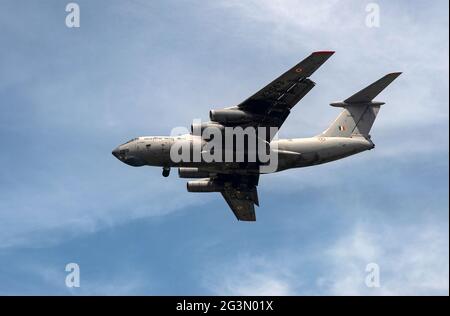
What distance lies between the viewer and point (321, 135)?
40.5 m

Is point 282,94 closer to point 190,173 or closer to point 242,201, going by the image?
point 190,173

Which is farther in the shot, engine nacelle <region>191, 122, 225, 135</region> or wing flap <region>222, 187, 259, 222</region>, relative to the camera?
wing flap <region>222, 187, 259, 222</region>

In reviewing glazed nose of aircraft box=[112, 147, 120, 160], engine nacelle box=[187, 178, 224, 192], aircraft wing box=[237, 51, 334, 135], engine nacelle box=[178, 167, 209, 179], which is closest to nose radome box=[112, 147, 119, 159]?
glazed nose of aircraft box=[112, 147, 120, 160]

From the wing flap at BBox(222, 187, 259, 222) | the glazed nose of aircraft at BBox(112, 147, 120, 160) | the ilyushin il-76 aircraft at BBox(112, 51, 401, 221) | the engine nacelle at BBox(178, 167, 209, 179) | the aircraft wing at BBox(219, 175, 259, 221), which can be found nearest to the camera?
the ilyushin il-76 aircraft at BBox(112, 51, 401, 221)

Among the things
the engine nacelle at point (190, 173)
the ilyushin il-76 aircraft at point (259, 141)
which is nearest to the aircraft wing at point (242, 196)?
the engine nacelle at point (190, 173)

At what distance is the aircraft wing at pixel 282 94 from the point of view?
35484mm

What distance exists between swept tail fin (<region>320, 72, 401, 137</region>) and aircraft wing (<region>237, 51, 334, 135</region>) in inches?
130

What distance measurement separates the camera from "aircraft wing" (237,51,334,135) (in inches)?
1397

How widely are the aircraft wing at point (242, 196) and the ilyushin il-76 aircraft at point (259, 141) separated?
5.66ft

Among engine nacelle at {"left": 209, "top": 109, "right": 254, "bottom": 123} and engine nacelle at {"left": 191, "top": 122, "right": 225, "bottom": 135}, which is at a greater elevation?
engine nacelle at {"left": 209, "top": 109, "right": 254, "bottom": 123}

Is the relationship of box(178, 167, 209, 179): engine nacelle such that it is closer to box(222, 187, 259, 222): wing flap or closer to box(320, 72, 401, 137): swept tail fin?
box(222, 187, 259, 222): wing flap

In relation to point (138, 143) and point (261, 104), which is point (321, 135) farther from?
point (138, 143)

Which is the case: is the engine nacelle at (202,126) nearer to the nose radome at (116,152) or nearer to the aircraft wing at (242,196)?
the nose radome at (116,152)
